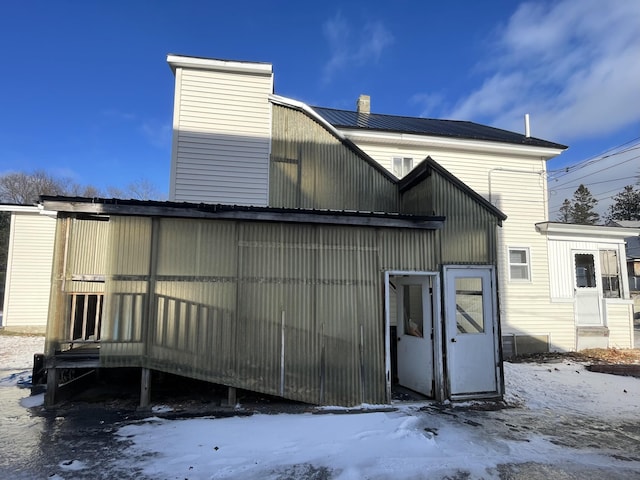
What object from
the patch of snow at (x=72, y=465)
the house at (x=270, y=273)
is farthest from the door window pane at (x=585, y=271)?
the patch of snow at (x=72, y=465)

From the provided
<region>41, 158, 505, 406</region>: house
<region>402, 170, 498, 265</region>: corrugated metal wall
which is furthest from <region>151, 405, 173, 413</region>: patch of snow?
<region>402, 170, 498, 265</region>: corrugated metal wall

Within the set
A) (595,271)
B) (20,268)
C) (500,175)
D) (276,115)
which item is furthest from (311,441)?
(20,268)

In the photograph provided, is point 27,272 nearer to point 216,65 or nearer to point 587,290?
point 216,65

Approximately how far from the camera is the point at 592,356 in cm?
1086

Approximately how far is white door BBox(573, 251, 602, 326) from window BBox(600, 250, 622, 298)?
11.5 inches

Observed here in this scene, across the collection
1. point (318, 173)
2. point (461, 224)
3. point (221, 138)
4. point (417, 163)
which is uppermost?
point (417, 163)

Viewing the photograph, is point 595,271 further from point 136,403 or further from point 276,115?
point 136,403

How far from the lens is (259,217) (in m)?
6.02

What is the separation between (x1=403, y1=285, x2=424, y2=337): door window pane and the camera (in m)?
7.05

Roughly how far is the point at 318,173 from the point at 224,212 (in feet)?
11.5

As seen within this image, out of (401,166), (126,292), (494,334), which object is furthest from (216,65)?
(494,334)

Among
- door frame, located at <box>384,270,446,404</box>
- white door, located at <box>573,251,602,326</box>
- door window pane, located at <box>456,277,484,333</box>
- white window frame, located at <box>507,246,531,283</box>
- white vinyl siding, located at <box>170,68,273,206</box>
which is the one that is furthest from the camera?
white door, located at <box>573,251,602,326</box>

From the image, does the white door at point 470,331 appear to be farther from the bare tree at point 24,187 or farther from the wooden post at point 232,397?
the bare tree at point 24,187

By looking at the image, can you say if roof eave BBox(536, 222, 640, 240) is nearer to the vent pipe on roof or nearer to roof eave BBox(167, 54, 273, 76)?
the vent pipe on roof
